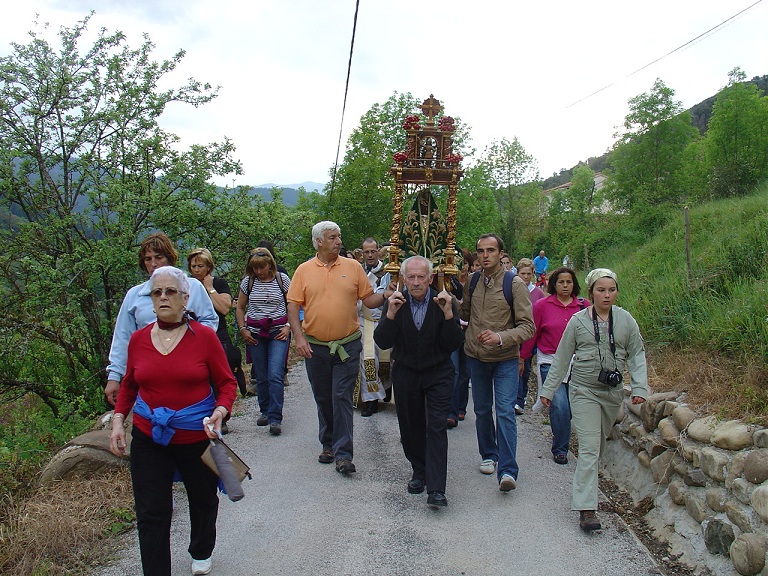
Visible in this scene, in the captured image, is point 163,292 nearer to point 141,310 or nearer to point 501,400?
point 141,310

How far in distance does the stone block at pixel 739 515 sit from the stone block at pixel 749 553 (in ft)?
0.30

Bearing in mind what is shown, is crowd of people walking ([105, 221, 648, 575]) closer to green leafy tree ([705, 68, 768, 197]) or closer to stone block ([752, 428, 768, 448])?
stone block ([752, 428, 768, 448])

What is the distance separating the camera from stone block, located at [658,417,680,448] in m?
4.63

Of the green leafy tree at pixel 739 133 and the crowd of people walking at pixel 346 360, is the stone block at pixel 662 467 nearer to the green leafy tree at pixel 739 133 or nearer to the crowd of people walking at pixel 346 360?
the crowd of people walking at pixel 346 360

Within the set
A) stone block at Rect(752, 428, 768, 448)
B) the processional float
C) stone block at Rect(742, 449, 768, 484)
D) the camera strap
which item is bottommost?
stone block at Rect(742, 449, 768, 484)

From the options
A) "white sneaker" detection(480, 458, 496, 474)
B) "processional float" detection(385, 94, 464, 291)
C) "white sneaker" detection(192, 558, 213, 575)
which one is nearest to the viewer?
"white sneaker" detection(192, 558, 213, 575)

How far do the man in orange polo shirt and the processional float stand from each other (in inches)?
15.1

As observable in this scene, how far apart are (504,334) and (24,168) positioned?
746cm

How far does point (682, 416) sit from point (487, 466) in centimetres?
166

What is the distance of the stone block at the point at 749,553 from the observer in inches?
131

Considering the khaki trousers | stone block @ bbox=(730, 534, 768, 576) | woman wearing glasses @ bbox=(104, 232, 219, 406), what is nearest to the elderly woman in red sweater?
woman wearing glasses @ bbox=(104, 232, 219, 406)

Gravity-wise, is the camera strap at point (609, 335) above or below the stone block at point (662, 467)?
above

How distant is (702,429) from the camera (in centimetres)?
431

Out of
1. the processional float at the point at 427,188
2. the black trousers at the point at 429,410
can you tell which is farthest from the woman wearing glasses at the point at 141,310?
the processional float at the point at 427,188
